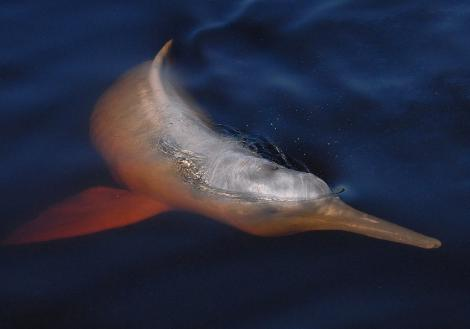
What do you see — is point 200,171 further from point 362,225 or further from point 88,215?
point 362,225

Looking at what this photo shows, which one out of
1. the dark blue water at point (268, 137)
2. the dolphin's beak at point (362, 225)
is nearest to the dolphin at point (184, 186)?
the dolphin's beak at point (362, 225)

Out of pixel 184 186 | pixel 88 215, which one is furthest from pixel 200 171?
pixel 88 215

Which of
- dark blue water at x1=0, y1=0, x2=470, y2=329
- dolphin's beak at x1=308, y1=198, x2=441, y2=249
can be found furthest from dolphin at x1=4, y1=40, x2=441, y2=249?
dark blue water at x1=0, y1=0, x2=470, y2=329

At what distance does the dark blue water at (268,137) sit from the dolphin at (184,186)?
18 cm

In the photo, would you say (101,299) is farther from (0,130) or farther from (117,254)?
(0,130)

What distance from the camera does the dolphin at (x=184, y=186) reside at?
716cm

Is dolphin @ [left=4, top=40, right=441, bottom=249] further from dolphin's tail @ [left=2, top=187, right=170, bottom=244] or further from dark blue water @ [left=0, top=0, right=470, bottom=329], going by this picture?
dark blue water @ [left=0, top=0, right=470, bottom=329]

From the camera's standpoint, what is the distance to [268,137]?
8.68 m

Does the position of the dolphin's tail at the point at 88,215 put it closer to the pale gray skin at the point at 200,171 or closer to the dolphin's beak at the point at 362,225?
the pale gray skin at the point at 200,171

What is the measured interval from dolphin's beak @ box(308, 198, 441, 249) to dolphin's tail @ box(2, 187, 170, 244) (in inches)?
74.7

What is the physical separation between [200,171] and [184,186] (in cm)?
26

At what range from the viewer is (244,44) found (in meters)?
11.2

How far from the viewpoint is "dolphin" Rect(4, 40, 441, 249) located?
7.16 metres

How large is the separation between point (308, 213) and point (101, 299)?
2344 mm
